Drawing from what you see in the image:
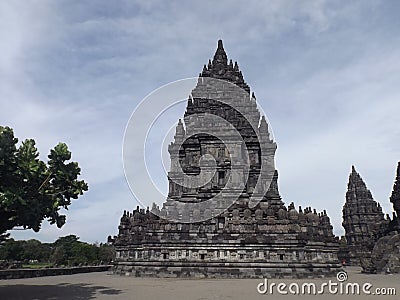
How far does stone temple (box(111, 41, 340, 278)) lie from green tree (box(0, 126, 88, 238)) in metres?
12.7

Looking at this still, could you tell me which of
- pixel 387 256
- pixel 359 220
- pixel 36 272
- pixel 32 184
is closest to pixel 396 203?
pixel 387 256

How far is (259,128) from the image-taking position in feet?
133

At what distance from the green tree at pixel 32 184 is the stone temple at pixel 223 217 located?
499 inches

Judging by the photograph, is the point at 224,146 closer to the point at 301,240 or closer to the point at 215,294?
the point at 301,240

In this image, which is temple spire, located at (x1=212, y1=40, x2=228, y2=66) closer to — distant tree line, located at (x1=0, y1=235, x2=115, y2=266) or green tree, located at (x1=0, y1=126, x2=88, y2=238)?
distant tree line, located at (x1=0, y1=235, x2=115, y2=266)

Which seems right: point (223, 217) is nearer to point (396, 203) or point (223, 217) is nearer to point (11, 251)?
point (396, 203)

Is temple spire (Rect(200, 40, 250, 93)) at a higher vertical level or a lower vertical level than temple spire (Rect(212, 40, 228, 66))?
lower

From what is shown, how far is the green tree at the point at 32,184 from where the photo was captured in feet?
40.7

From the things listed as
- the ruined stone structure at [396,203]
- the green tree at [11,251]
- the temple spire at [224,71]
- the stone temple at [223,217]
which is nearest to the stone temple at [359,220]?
the ruined stone structure at [396,203]

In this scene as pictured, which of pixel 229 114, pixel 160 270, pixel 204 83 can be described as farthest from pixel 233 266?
pixel 204 83

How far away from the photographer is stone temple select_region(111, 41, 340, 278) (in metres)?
24.7

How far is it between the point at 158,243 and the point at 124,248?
4.56 metres

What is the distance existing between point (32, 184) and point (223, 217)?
56.0ft

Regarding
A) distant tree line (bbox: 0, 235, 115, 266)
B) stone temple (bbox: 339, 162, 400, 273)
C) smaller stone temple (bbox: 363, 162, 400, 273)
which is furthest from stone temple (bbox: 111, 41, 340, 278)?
distant tree line (bbox: 0, 235, 115, 266)
